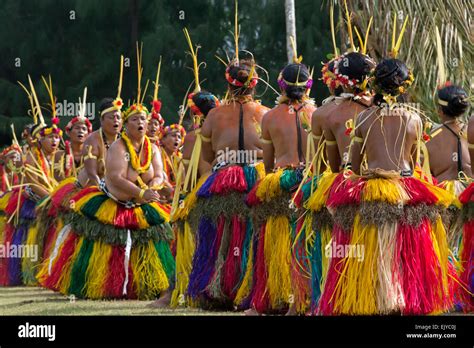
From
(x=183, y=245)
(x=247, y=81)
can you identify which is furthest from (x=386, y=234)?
(x=183, y=245)

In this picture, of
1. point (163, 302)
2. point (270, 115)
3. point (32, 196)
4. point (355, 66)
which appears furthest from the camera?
point (32, 196)

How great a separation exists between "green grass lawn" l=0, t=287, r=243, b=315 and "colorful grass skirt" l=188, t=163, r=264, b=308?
0.19 metres


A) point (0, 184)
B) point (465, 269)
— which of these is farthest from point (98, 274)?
point (0, 184)

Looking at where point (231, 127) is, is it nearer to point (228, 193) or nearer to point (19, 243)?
point (228, 193)

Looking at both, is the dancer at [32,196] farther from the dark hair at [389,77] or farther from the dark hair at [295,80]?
the dark hair at [389,77]

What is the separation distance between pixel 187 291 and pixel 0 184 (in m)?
8.08

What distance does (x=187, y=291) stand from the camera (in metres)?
8.75

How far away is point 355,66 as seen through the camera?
7426mm

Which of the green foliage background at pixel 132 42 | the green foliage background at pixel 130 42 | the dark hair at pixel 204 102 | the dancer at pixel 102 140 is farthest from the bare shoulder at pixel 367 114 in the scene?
the green foliage background at pixel 130 42

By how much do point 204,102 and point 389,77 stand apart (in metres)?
2.50

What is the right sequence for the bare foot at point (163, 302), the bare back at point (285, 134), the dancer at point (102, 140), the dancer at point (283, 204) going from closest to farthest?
1. the dancer at point (283, 204)
2. the bare back at point (285, 134)
3. the bare foot at point (163, 302)
4. the dancer at point (102, 140)

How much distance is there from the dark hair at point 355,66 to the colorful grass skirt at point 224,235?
4.38 feet

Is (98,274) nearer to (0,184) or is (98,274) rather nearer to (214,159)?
(214,159)

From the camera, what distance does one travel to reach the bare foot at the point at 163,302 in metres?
8.97
